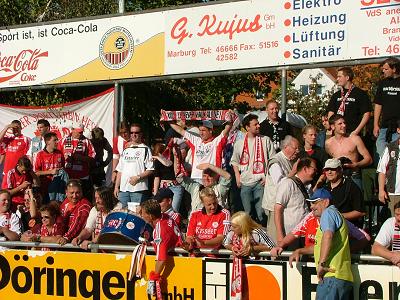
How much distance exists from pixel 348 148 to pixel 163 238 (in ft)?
9.59

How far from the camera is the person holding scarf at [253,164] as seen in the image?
13.0 metres

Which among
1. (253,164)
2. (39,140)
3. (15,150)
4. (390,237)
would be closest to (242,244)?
(390,237)

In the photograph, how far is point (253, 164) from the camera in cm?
1308

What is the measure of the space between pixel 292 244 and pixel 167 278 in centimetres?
150

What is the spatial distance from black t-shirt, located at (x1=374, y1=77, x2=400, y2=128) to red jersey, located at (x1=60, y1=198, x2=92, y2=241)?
421 centimetres

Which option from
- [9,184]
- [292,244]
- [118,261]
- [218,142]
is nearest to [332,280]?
[292,244]

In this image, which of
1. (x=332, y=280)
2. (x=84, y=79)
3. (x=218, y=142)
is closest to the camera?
(x=332, y=280)

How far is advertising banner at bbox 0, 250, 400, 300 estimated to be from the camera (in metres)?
9.09

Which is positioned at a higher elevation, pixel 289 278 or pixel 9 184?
pixel 9 184

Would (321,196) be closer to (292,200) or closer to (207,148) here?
(292,200)

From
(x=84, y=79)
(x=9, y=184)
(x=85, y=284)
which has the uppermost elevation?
(x=84, y=79)

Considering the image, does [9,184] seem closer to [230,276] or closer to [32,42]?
[32,42]

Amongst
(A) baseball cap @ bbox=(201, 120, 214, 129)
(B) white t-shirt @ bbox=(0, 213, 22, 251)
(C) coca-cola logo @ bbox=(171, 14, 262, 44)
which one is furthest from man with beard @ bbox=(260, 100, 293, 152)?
(B) white t-shirt @ bbox=(0, 213, 22, 251)

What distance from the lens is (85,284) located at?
1128 centimetres
